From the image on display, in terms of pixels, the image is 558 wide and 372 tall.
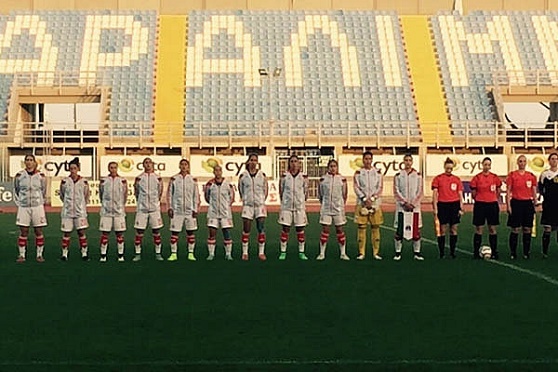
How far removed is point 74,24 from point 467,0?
64.8 ft

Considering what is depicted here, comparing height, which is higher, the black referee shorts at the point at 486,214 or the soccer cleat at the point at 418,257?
the black referee shorts at the point at 486,214

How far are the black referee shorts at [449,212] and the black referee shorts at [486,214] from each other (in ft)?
1.01

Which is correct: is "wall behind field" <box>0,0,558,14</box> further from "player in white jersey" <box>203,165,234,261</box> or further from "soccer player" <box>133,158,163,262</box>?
"player in white jersey" <box>203,165,234,261</box>

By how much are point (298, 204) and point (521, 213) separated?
3652mm

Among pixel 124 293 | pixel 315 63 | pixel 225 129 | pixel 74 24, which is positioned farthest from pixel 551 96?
pixel 124 293

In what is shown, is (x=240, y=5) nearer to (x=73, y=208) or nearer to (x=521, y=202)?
(x=73, y=208)

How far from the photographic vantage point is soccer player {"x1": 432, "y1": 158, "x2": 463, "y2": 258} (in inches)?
698

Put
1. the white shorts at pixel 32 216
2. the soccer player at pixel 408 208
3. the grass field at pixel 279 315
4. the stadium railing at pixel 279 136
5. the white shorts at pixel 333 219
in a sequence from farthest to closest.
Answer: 1. the stadium railing at pixel 279 136
2. the white shorts at pixel 333 219
3. the white shorts at pixel 32 216
4. the soccer player at pixel 408 208
5. the grass field at pixel 279 315

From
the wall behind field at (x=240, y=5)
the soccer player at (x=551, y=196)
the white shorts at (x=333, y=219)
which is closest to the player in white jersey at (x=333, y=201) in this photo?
the white shorts at (x=333, y=219)

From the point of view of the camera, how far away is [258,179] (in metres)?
18.0

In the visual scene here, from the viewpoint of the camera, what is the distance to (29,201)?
1766cm

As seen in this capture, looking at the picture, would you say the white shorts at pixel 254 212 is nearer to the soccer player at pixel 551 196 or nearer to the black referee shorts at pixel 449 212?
the black referee shorts at pixel 449 212

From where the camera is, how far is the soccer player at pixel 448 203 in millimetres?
17734

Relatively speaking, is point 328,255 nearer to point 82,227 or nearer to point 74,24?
point 82,227
